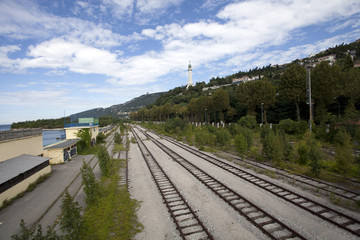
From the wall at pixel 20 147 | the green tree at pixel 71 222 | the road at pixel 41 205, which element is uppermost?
the wall at pixel 20 147

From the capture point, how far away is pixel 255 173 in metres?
13.6

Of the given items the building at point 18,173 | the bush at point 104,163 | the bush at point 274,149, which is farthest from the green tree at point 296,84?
the building at point 18,173

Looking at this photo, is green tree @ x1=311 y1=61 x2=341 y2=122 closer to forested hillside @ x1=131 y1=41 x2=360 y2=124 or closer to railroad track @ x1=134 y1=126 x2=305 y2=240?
forested hillside @ x1=131 y1=41 x2=360 y2=124

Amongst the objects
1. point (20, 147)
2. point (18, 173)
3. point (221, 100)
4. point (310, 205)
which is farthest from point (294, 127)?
point (20, 147)

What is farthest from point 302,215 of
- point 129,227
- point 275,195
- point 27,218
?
point 27,218

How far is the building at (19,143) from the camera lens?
13727 millimetres

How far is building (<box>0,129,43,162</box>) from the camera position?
13727 mm

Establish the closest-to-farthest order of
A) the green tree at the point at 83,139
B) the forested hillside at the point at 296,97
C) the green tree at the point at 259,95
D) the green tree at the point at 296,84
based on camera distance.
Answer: the green tree at the point at 83,139 → the forested hillside at the point at 296,97 → the green tree at the point at 296,84 → the green tree at the point at 259,95

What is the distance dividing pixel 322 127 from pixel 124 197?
24.0m

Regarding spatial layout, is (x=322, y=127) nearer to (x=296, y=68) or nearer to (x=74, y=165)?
(x=296, y=68)

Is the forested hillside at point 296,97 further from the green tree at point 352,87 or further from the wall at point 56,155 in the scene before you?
the wall at point 56,155

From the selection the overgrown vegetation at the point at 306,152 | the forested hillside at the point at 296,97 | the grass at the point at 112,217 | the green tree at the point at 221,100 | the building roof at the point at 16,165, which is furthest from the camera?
the green tree at the point at 221,100

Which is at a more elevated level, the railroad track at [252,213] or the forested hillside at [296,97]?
the forested hillside at [296,97]

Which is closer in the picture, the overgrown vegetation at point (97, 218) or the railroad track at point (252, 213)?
the overgrown vegetation at point (97, 218)
